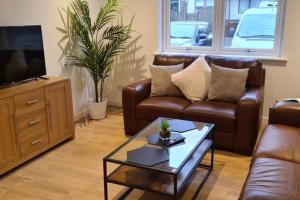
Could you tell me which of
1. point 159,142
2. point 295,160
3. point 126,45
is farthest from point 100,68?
point 295,160

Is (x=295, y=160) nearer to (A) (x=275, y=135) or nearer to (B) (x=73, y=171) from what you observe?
(A) (x=275, y=135)

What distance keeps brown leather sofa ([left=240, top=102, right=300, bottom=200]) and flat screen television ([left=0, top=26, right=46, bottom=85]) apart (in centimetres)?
231

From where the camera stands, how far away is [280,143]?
2.37 metres

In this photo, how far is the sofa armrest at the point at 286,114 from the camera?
2.72m

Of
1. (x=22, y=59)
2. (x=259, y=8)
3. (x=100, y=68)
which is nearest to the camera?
(x=22, y=59)

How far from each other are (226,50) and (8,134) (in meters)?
2.79

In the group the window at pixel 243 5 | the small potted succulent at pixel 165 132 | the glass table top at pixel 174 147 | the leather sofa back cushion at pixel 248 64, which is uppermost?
the window at pixel 243 5

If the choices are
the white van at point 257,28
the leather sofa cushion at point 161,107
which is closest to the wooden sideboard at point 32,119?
the leather sofa cushion at point 161,107

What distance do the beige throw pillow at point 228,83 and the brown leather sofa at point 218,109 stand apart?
0.26 feet

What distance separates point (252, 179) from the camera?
192cm

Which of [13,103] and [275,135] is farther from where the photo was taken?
[13,103]

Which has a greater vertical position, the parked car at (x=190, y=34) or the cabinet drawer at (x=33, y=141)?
the parked car at (x=190, y=34)

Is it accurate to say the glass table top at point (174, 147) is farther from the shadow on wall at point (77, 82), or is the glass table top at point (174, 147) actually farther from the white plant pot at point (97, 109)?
the shadow on wall at point (77, 82)

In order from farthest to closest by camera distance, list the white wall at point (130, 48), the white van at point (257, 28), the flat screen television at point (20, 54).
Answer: the white van at point (257, 28)
the white wall at point (130, 48)
the flat screen television at point (20, 54)
